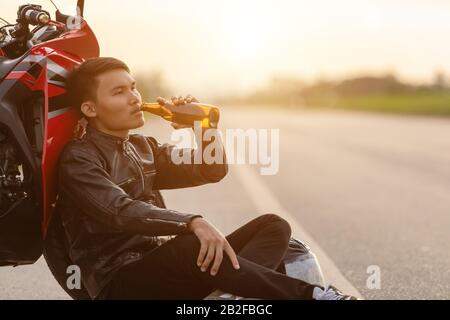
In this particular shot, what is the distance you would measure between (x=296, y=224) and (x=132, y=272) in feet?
14.7

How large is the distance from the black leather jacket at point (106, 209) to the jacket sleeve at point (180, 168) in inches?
10.0

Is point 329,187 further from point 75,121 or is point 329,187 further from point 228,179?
point 75,121

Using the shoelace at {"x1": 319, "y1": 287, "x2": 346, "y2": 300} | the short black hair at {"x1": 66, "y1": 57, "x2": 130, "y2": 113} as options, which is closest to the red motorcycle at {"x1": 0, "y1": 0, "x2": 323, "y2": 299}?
the short black hair at {"x1": 66, "y1": 57, "x2": 130, "y2": 113}

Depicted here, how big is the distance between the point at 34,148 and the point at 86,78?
0.39 metres

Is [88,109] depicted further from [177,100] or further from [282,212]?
[282,212]

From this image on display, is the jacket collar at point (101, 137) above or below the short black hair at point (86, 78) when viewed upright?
below

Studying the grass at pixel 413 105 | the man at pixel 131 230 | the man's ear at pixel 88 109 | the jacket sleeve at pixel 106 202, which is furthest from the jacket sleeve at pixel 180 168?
the grass at pixel 413 105

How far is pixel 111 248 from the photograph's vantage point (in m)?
3.46

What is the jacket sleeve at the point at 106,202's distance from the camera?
3234 millimetres

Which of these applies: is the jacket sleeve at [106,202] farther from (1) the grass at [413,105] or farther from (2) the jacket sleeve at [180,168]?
(1) the grass at [413,105]

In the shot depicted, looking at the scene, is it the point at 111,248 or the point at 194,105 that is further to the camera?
the point at 194,105
